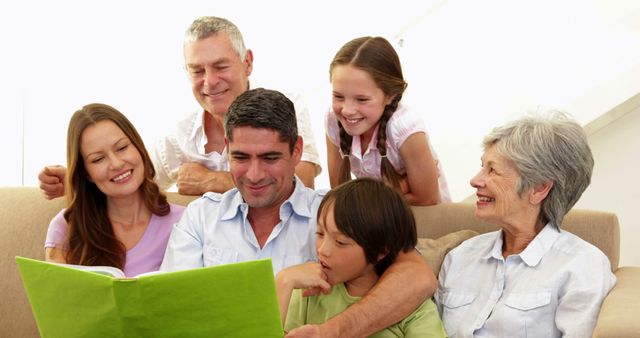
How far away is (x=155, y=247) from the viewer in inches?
104

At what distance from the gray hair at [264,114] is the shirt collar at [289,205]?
14cm

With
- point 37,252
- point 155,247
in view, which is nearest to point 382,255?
point 155,247

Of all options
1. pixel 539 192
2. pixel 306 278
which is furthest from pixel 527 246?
pixel 306 278

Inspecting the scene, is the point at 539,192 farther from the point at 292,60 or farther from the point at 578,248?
the point at 292,60

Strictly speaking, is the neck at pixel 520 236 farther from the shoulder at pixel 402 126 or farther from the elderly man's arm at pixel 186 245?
the elderly man's arm at pixel 186 245

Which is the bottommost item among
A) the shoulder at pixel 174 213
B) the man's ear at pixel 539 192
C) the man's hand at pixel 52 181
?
the shoulder at pixel 174 213

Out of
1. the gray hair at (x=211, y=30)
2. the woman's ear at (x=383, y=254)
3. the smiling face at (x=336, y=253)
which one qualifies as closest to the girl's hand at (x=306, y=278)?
the smiling face at (x=336, y=253)

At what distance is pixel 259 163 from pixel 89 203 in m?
0.59

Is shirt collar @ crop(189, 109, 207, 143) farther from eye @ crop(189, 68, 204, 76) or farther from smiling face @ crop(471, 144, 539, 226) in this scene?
smiling face @ crop(471, 144, 539, 226)

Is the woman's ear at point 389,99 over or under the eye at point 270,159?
over

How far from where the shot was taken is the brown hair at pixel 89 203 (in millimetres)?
2605

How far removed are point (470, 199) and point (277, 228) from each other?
1.98 metres

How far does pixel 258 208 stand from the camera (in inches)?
100.0

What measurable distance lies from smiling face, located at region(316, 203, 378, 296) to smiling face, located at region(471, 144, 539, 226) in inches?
14.1
